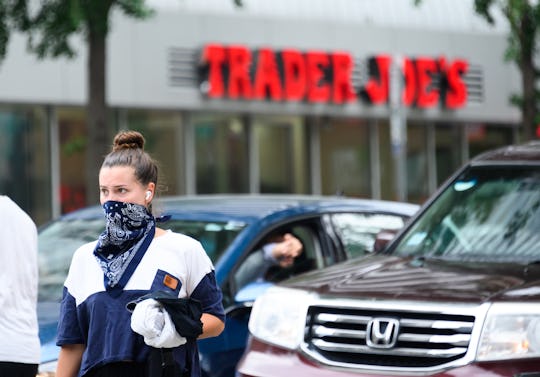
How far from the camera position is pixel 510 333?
520cm

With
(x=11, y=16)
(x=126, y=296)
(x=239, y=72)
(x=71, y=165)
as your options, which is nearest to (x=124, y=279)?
(x=126, y=296)

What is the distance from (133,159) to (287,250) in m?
3.31

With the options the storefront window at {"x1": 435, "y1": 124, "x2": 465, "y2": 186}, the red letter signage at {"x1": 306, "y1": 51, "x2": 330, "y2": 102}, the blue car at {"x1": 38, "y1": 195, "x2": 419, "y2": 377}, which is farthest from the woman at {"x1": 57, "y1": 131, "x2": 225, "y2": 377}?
the storefront window at {"x1": 435, "y1": 124, "x2": 465, "y2": 186}

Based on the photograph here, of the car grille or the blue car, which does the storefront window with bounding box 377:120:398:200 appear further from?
the car grille

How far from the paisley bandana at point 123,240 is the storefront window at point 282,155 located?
2021 centimetres

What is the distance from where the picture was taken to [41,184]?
2148 centimetres

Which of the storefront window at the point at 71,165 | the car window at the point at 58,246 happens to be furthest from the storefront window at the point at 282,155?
the car window at the point at 58,246

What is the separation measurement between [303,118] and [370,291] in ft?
64.3

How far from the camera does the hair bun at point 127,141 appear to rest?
168 inches

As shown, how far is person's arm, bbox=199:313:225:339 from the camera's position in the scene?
419 centimetres

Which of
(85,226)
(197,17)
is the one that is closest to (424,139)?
(197,17)

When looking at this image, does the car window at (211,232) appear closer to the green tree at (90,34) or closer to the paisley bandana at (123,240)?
the paisley bandana at (123,240)

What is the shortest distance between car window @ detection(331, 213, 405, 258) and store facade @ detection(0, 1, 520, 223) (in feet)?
35.6

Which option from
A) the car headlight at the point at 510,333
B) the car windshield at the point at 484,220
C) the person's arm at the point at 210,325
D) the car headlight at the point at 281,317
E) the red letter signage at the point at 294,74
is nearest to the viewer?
the person's arm at the point at 210,325
